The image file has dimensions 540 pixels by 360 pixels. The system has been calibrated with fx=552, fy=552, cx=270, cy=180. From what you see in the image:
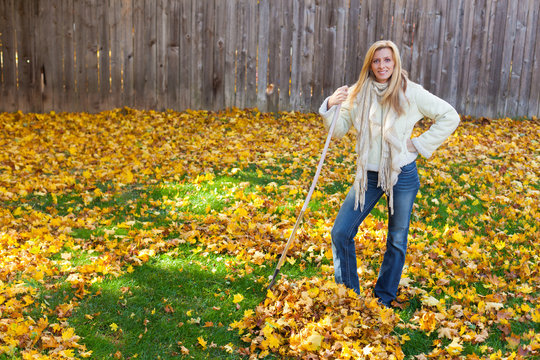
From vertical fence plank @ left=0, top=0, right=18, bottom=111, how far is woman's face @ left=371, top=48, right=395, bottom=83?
784 centimetres

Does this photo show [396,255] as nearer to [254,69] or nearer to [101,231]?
[101,231]

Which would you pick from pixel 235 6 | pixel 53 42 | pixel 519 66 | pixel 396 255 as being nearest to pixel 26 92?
pixel 53 42

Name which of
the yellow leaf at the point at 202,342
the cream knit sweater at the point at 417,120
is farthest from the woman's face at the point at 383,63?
the yellow leaf at the point at 202,342

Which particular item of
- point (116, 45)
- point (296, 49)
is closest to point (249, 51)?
point (296, 49)

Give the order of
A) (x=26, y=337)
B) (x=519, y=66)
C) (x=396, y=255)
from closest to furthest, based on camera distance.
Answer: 1. (x=26, y=337)
2. (x=396, y=255)
3. (x=519, y=66)

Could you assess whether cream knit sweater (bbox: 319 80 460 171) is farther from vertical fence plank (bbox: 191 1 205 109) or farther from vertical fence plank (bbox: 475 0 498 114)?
vertical fence plank (bbox: 475 0 498 114)

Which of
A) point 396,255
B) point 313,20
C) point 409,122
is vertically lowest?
point 396,255

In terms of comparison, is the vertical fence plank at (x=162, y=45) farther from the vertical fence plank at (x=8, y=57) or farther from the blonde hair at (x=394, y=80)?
the blonde hair at (x=394, y=80)

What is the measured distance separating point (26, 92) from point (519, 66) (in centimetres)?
897

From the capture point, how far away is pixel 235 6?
980 centimetres

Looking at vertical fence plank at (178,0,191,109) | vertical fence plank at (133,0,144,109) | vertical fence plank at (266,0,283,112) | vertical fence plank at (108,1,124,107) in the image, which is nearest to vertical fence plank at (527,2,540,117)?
vertical fence plank at (266,0,283,112)

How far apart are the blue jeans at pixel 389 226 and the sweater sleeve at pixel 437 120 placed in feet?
0.54

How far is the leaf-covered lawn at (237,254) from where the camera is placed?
12.2 ft

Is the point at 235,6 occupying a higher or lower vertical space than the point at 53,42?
higher
